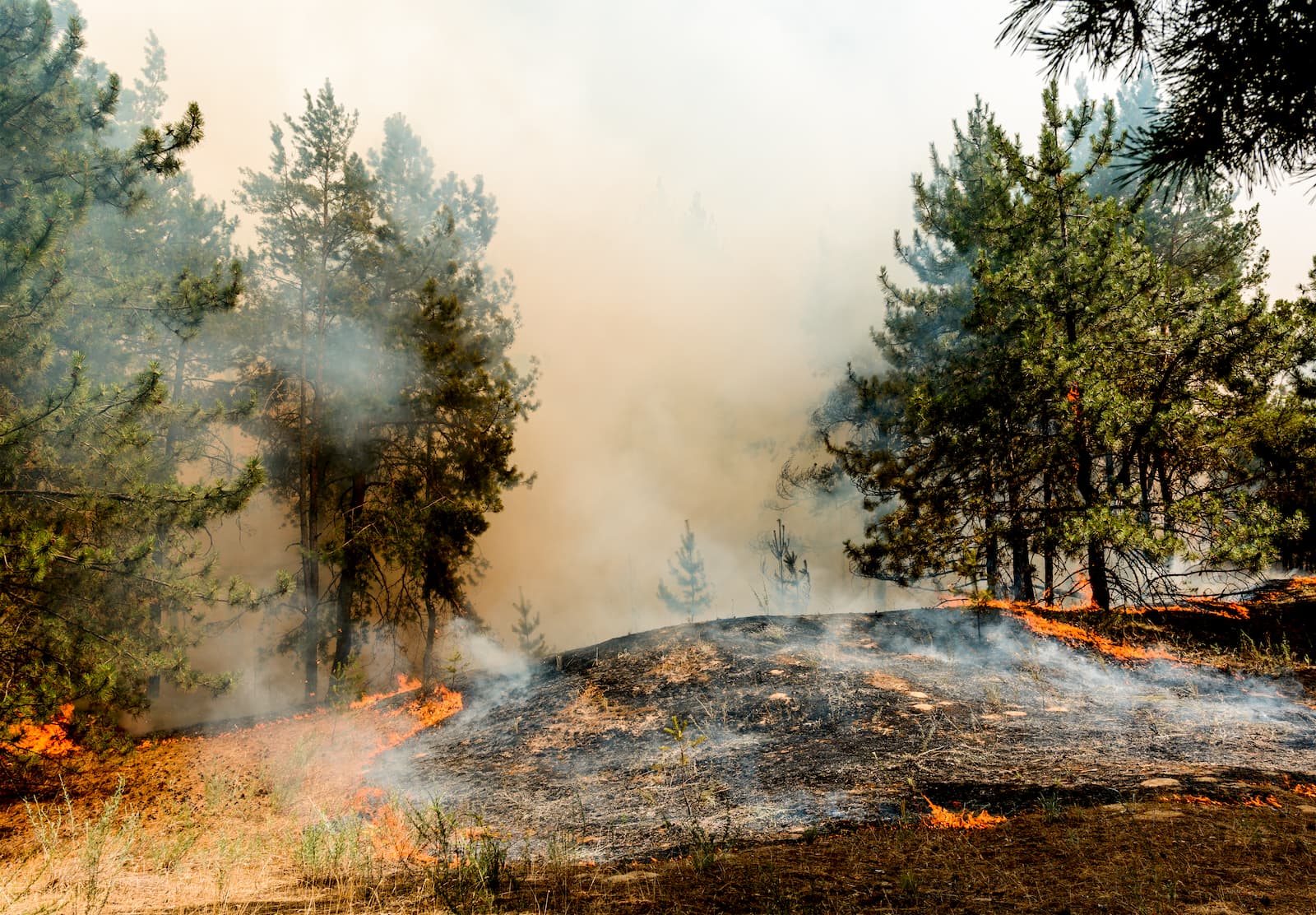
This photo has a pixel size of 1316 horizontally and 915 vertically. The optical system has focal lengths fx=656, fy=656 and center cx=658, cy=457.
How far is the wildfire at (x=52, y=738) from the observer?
342 inches

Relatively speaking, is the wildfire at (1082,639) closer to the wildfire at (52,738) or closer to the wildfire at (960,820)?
the wildfire at (960,820)

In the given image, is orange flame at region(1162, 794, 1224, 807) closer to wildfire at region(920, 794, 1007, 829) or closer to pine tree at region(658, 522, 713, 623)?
wildfire at region(920, 794, 1007, 829)

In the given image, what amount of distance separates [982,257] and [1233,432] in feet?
14.3

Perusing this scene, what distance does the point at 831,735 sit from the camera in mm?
7508

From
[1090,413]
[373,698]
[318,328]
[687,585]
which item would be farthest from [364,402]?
[687,585]

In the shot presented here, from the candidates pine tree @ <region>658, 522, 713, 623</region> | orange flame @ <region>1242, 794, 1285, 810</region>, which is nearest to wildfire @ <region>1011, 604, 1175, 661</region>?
orange flame @ <region>1242, 794, 1285, 810</region>

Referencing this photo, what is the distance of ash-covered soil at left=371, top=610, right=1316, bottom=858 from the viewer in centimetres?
530

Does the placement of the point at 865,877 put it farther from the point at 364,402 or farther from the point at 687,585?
the point at 687,585

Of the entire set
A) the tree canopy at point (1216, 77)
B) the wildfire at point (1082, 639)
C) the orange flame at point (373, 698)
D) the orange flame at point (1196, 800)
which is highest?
the tree canopy at point (1216, 77)

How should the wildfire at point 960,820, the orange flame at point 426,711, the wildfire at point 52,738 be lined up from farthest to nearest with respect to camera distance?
the orange flame at point 426,711
the wildfire at point 52,738
the wildfire at point 960,820

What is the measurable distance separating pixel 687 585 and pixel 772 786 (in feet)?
113

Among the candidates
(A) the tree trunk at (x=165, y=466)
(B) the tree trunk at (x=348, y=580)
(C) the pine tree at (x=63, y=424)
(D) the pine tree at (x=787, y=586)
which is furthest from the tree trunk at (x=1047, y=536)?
(A) the tree trunk at (x=165, y=466)

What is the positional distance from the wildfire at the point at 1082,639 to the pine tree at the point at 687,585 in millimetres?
29123

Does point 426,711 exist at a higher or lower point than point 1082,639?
lower
